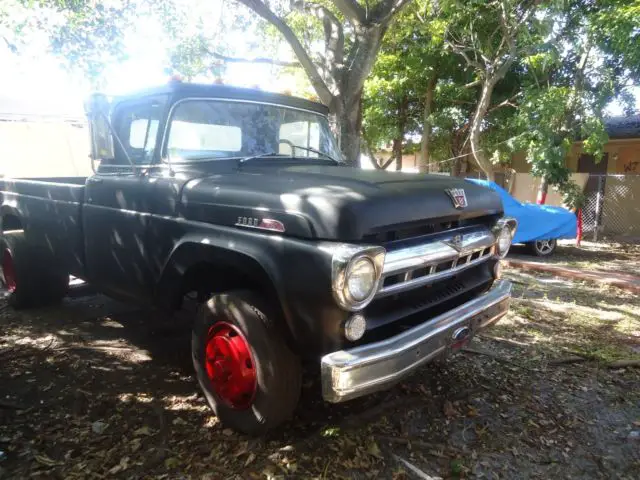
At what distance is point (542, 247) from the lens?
29.9 feet

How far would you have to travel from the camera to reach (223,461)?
265 cm

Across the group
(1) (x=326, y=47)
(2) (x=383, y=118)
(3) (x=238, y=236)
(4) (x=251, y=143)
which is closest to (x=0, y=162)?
(1) (x=326, y=47)

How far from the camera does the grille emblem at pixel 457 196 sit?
9.70 feet

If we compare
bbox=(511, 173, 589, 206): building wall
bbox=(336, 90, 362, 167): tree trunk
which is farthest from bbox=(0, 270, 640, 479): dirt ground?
bbox=(511, 173, 589, 206): building wall

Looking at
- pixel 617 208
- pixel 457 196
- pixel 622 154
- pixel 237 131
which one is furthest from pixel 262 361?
pixel 622 154

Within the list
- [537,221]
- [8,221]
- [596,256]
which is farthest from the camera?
[596,256]

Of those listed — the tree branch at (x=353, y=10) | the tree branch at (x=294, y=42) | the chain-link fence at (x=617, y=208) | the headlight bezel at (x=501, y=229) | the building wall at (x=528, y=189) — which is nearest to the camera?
the headlight bezel at (x=501, y=229)

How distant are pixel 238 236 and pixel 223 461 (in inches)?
48.5

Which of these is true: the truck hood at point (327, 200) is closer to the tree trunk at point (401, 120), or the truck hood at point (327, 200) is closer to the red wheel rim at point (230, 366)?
the red wheel rim at point (230, 366)

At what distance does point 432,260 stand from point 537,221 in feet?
23.0

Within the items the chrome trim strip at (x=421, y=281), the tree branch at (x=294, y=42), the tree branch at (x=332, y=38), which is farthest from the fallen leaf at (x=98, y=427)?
the tree branch at (x=332, y=38)

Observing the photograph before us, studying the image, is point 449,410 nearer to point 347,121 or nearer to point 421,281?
point 421,281

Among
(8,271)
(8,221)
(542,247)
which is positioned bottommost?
(542,247)

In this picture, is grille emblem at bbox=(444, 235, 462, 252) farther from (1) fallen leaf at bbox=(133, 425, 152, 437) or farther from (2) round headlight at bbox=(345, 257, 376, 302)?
(1) fallen leaf at bbox=(133, 425, 152, 437)
